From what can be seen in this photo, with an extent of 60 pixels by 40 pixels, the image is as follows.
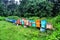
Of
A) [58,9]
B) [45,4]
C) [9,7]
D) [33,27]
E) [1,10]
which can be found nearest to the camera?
[33,27]

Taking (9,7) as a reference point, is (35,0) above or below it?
above

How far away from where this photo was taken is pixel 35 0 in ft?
63.6

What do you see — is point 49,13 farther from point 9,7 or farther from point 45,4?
point 9,7

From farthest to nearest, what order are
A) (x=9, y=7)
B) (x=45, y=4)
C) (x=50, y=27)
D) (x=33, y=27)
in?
(x=9, y=7) → (x=45, y=4) → (x=33, y=27) → (x=50, y=27)

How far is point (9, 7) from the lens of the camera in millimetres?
24578

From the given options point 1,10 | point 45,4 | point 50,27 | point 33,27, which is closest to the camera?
point 50,27

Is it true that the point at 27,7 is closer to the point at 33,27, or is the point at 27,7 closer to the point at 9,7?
the point at 9,7

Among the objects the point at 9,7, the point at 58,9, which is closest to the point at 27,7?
the point at 58,9

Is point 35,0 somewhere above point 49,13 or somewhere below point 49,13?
above

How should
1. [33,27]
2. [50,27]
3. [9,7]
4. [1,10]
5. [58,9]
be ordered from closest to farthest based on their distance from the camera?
[50,27]
[33,27]
[58,9]
[1,10]
[9,7]

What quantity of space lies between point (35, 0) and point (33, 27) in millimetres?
9245

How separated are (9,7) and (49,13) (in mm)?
8817

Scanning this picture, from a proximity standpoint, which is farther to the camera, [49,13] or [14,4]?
[14,4]

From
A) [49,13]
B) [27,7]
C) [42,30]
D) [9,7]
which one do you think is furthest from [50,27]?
[9,7]
